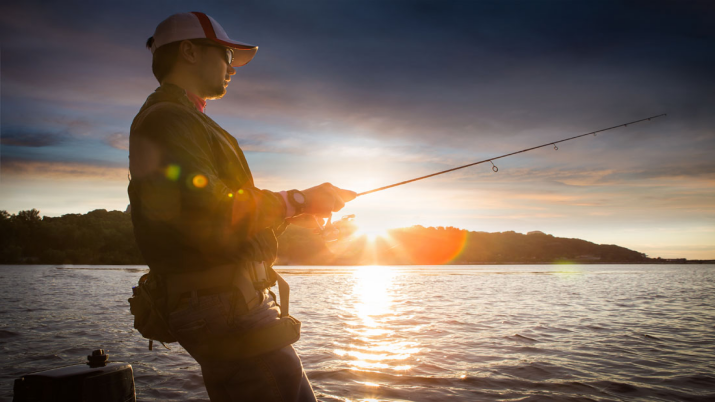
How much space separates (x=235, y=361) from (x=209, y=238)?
2.27 feet

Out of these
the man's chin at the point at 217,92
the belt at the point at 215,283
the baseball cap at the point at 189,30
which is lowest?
the belt at the point at 215,283

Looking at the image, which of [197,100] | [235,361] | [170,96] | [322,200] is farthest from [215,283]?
[197,100]

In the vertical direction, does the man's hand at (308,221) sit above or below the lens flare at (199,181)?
below

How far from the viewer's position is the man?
6.81 feet

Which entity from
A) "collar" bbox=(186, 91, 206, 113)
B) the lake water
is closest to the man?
"collar" bbox=(186, 91, 206, 113)

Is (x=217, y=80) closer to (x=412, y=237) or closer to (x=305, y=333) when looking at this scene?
(x=305, y=333)

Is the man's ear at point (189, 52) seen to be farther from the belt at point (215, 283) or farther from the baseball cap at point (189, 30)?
the belt at point (215, 283)

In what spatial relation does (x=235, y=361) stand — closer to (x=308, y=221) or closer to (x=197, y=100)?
(x=308, y=221)

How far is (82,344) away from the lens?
9.98 meters

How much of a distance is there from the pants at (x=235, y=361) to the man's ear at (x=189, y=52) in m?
1.41

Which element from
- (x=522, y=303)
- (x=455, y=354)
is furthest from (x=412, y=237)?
(x=455, y=354)

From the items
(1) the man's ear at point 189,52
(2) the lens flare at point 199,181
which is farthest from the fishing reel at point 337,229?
(1) the man's ear at point 189,52

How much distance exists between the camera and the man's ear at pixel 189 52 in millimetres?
2545

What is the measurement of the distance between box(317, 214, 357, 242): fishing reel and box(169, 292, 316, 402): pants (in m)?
0.90
